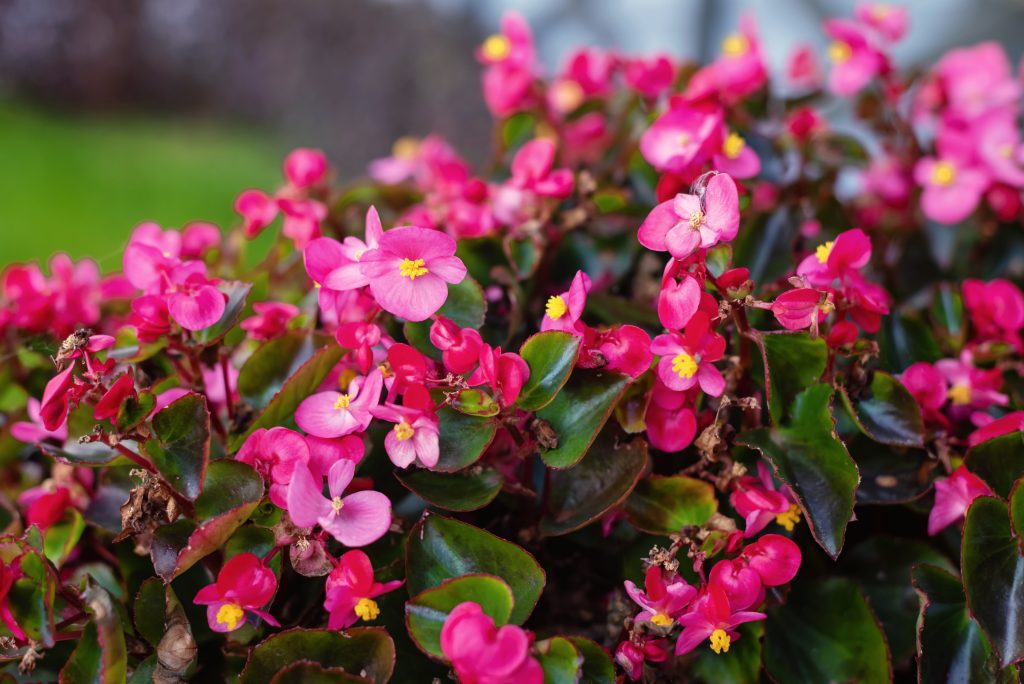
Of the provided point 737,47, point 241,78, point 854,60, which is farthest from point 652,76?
point 241,78

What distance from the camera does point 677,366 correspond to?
483 mm

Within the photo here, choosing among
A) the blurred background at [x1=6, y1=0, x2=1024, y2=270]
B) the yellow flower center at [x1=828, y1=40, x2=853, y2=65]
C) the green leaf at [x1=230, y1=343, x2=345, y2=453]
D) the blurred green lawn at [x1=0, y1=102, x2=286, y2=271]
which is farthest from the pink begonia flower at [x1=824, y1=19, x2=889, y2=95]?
the blurred green lawn at [x1=0, y1=102, x2=286, y2=271]

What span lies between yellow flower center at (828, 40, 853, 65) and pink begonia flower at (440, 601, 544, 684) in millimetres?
643

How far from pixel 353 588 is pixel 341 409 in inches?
3.7

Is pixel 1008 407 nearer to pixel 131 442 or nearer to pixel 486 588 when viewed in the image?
pixel 486 588

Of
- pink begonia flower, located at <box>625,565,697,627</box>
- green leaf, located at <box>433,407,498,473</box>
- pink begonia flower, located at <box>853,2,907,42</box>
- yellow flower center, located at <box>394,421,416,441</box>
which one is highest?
pink begonia flower, located at <box>853,2,907,42</box>

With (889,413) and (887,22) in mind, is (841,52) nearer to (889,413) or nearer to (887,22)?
(887,22)

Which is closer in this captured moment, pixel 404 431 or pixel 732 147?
pixel 404 431

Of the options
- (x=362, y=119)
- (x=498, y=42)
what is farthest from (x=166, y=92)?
(x=498, y=42)

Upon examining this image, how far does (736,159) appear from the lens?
65 centimetres

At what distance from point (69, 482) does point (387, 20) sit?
103 inches

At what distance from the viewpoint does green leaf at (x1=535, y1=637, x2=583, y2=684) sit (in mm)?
427

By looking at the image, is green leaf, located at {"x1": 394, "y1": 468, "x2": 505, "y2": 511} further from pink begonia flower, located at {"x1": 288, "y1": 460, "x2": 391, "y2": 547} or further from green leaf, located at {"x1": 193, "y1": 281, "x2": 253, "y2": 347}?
green leaf, located at {"x1": 193, "y1": 281, "x2": 253, "y2": 347}

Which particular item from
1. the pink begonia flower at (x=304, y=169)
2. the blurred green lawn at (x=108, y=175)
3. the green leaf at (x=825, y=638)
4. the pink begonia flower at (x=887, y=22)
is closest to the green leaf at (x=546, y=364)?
the green leaf at (x=825, y=638)
